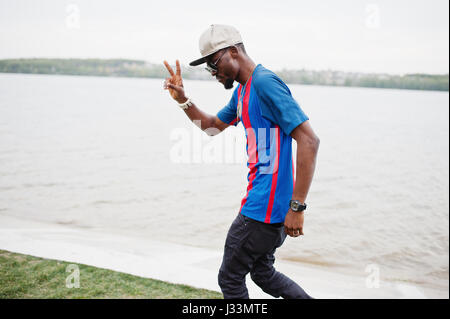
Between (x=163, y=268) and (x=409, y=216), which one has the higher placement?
(x=163, y=268)

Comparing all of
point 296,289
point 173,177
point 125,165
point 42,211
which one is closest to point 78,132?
point 125,165

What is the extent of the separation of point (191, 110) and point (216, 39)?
91 centimetres

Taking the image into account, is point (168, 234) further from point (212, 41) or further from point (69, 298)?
point (212, 41)

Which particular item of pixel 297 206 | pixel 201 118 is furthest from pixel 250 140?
pixel 201 118

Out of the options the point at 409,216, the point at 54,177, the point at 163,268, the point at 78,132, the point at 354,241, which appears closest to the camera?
the point at 163,268

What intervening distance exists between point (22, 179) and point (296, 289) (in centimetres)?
1187

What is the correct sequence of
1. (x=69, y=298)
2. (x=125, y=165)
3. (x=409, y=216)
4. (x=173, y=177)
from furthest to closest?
1. (x=125, y=165)
2. (x=173, y=177)
3. (x=409, y=216)
4. (x=69, y=298)

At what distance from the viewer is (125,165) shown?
17.4 m

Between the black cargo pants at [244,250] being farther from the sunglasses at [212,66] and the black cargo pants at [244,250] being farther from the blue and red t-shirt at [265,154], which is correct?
the sunglasses at [212,66]

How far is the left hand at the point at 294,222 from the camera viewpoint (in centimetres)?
260

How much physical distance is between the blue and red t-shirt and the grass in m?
1.99

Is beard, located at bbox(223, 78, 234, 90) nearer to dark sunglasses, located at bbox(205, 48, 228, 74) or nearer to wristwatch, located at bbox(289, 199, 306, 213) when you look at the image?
dark sunglasses, located at bbox(205, 48, 228, 74)

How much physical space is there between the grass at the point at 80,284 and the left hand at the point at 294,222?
79.5 inches

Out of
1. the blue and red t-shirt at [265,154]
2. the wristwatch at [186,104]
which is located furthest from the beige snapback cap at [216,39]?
the wristwatch at [186,104]
